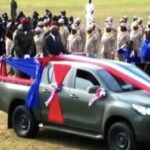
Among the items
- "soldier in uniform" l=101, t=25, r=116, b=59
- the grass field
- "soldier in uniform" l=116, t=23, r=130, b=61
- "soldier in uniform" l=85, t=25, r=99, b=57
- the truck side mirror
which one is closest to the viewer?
the truck side mirror

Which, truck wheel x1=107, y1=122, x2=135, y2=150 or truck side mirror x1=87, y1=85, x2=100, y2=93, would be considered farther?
truck side mirror x1=87, y1=85, x2=100, y2=93

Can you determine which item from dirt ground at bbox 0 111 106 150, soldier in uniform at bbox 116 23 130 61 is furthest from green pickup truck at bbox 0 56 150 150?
soldier in uniform at bbox 116 23 130 61

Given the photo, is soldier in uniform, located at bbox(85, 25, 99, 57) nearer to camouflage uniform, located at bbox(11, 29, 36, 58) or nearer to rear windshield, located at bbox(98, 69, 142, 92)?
camouflage uniform, located at bbox(11, 29, 36, 58)

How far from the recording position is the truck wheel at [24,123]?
44.7 ft

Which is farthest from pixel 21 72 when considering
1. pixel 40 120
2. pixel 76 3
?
pixel 76 3

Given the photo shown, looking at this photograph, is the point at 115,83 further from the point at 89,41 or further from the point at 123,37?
the point at 123,37

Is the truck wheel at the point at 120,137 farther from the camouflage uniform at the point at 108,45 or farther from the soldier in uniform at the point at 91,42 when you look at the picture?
the soldier in uniform at the point at 91,42

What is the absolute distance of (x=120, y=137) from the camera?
38.9 ft

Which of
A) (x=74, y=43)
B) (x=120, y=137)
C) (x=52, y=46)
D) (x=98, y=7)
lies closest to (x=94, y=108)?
(x=120, y=137)

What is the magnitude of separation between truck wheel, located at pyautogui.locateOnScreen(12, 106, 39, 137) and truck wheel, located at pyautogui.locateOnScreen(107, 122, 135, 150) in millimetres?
2148

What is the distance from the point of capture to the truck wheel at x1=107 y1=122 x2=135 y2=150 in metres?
11.6

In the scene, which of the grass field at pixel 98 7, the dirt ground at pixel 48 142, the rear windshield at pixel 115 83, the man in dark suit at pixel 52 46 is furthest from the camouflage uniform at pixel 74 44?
the grass field at pixel 98 7

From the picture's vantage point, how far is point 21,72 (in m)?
14.9

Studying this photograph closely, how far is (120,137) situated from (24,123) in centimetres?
266
